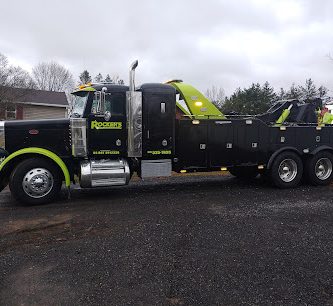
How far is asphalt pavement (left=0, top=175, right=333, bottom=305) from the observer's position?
356cm

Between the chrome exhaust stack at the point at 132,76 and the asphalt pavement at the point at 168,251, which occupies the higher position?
the chrome exhaust stack at the point at 132,76

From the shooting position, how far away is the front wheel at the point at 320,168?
29.7 ft

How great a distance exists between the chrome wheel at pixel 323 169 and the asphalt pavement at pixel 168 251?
1.55 metres

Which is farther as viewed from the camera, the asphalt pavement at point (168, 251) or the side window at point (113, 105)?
the side window at point (113, 105)

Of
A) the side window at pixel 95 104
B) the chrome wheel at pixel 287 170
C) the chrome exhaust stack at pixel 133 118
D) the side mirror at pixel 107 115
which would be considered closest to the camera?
the side window at pixel 95 104

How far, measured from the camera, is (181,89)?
840 cm

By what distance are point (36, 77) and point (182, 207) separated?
74278mm

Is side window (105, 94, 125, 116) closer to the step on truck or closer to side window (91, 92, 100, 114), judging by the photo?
the step on truck

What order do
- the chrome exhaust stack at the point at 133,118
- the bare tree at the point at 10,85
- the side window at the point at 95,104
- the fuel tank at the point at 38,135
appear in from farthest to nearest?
the bare tree at the point at 10,85 < the chrome exhaust stack at the point at 133,118 < the side window at the point at 95,104 < the fuel tank at the point at 38,135

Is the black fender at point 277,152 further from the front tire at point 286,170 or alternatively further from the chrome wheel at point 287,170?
the chrome wheel at point 287,170

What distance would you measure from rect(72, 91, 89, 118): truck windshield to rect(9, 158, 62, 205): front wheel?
4.19ft

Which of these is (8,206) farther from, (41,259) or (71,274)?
(71,274)

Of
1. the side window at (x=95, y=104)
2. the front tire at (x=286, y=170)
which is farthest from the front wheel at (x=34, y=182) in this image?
the front tire at (x=286, y=170)

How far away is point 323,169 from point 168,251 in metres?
6.40
